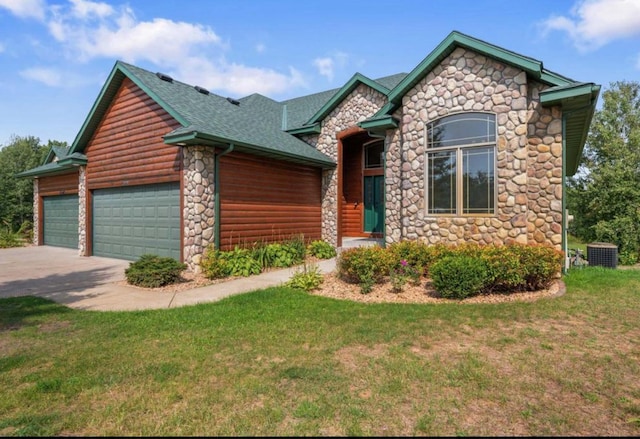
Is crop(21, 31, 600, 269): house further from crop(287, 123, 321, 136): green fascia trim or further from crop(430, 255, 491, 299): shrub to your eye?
crop(430, 255, 491, 299): shrub

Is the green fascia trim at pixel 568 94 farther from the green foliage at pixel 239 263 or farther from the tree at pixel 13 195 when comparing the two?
the tree at pixel 13 195

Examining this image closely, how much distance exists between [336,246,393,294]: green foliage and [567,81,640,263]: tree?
10026 millimetres

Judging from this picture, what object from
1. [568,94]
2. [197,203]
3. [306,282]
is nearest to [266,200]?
[197,203]

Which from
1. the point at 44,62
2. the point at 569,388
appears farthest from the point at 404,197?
the point at 44,62

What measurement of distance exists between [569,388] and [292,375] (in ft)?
8.27

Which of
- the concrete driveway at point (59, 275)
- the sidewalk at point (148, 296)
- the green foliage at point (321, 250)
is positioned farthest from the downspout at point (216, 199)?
the green foliage at point (321, 250)

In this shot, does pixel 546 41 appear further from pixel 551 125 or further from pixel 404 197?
pixel 404 197

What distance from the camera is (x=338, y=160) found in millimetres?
13781

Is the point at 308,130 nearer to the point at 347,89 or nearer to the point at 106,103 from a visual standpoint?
the point at 347,89

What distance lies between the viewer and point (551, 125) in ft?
25.5

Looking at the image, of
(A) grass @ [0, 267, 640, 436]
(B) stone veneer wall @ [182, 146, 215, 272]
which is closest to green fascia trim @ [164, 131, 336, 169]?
(B) stone veneer wall @ [182, 146, 215, 272]

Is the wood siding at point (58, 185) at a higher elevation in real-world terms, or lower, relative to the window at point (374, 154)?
lower

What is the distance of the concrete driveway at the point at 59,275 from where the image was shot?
7.56 m

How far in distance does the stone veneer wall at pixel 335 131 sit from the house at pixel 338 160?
0.05 meters
